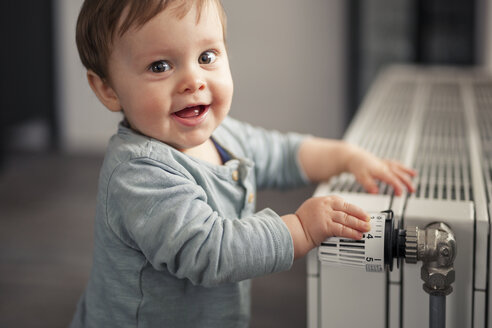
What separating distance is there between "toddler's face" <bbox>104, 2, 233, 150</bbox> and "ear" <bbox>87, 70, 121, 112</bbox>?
0.02 m

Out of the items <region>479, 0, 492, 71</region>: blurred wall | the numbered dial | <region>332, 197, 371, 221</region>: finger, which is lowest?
the numbered dial

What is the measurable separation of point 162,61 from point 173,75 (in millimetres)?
20

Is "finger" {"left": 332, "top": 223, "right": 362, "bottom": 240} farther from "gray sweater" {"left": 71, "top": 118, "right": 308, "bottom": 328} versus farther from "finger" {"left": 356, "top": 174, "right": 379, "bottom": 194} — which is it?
"finger" {"left": 356, "top": 174, "right": 379, "bottom": 194}

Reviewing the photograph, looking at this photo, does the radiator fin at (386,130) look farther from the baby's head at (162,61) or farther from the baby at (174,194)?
the baby's head at (162,61)

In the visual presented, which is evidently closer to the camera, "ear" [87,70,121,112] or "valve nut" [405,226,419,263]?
"valve nut" [405,226,419,263]

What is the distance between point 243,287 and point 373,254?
24cm

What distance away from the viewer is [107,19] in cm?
71

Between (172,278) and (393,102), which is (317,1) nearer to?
(393,102)

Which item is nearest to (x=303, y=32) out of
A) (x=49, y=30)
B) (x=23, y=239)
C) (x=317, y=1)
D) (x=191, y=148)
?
(x=317, y=1)

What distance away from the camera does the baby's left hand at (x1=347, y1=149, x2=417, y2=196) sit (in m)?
0.85

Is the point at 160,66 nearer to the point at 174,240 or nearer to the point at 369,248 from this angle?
the point at 174,240

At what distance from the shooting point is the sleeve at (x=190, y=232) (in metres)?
0.67

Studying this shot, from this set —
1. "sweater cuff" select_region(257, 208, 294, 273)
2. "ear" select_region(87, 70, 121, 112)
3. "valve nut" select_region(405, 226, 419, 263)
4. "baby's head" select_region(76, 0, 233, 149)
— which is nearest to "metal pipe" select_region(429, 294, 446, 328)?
"valve nut" select_region(405, 226, 419, 263)

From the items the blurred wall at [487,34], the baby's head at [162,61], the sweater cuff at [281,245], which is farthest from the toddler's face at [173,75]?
the blurred wall at [487,34]
